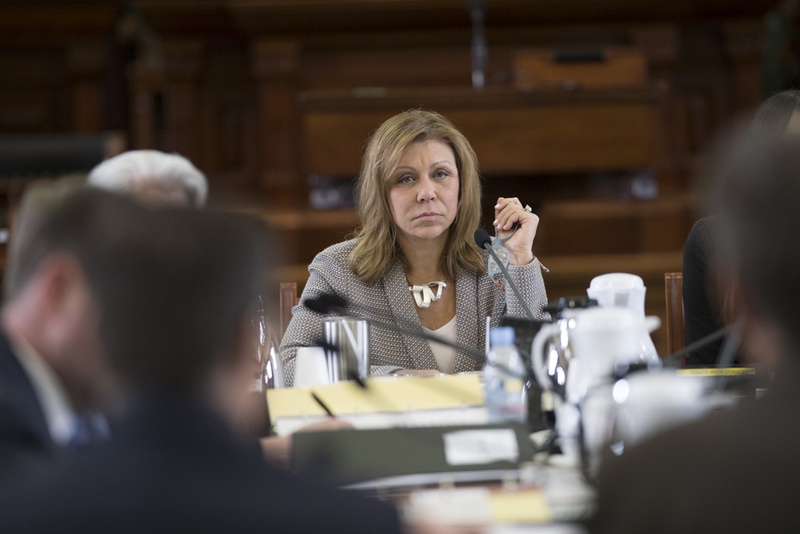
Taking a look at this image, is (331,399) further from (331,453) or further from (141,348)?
(141,348)

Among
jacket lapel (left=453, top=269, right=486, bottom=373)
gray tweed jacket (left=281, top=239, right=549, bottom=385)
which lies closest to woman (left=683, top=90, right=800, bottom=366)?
gray tweed jacket (left=281, top=239, right=549, bottom=385)

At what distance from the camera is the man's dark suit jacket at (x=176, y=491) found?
0.74 meters

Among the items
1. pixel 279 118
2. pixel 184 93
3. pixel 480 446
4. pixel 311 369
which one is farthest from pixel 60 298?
pixel 184 93

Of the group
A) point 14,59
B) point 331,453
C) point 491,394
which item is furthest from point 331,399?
point 14,59

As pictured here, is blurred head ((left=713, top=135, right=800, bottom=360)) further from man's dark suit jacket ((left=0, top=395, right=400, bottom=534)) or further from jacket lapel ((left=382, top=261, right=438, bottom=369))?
jacket lapel ((left=382, top=261, right=438, bottom=369))

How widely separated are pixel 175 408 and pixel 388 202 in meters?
1.96

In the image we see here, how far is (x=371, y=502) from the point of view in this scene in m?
0.82

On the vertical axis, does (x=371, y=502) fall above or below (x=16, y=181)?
below

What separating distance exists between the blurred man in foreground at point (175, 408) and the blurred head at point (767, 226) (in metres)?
0.34

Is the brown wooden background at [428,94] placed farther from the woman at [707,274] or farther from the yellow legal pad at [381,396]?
the yellow legal pad at [381,396]

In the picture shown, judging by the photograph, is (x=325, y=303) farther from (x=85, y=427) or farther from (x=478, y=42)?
(x=478, y=42)

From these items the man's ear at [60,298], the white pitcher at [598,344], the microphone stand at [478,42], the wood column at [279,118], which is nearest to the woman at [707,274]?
the white pitcher at [598,344]

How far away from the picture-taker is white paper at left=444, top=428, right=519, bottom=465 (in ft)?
4.47

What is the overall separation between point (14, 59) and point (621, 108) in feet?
11.9
